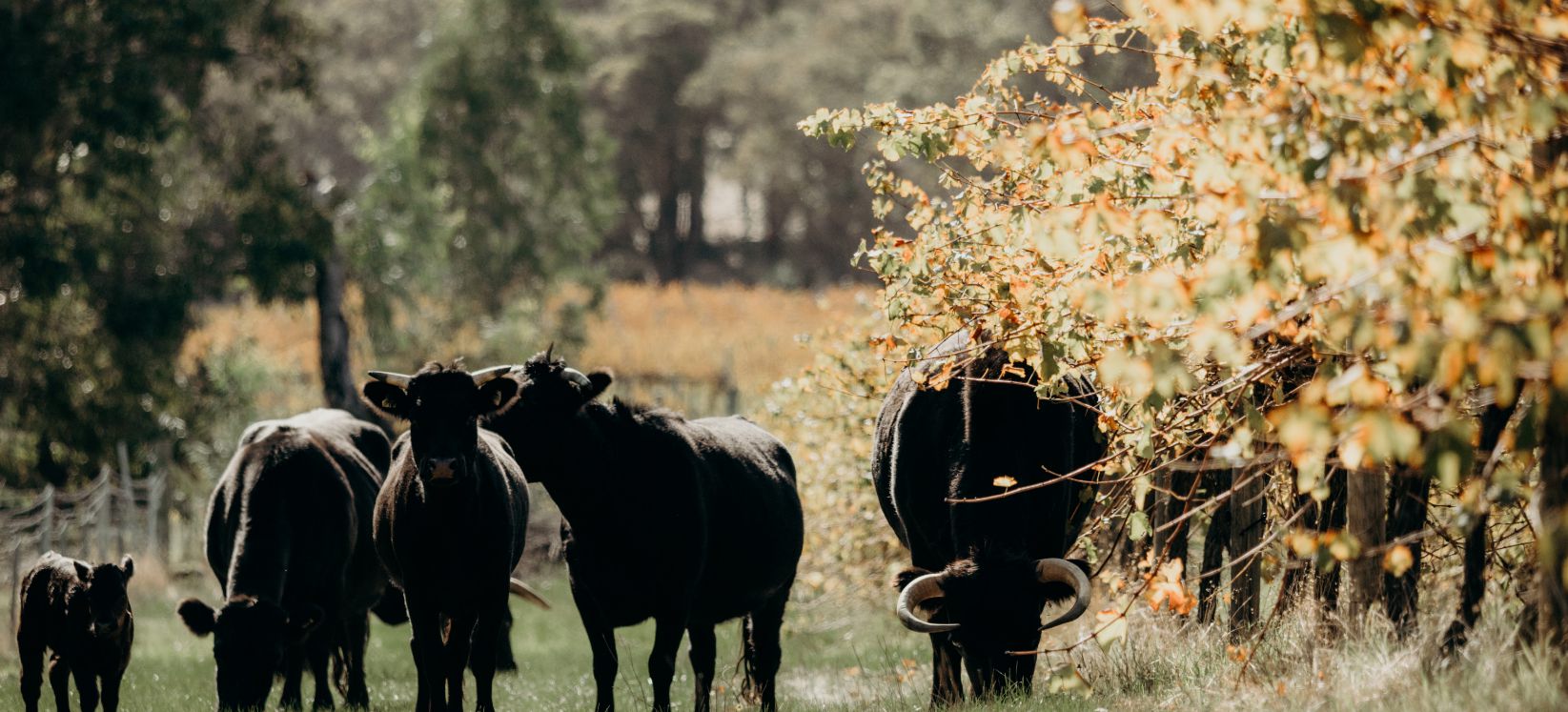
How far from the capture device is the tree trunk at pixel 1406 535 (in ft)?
22.1

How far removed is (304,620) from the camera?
10.3 meters

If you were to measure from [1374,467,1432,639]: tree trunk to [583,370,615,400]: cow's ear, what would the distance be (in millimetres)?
4335

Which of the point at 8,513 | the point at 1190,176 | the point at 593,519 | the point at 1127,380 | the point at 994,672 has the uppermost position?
the point at 1190,176

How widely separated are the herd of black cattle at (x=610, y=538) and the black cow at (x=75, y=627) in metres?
0.01

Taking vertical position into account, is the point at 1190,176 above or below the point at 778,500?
above

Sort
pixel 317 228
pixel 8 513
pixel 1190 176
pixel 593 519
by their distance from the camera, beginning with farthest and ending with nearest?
pixel 317 228, pixel 8 513, pixel 593 519, pixel 1190 176

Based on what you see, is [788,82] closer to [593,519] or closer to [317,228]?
[317,228]

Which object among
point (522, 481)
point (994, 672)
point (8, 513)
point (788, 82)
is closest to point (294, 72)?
point (8, 513)

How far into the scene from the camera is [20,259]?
2264 centimetres

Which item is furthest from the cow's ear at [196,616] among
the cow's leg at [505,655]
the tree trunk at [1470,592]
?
the tree trunk at [1470,592]

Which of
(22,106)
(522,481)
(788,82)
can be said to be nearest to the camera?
(522,481)

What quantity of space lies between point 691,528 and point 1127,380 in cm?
350

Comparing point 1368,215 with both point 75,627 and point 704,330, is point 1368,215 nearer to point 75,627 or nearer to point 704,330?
point 75,627

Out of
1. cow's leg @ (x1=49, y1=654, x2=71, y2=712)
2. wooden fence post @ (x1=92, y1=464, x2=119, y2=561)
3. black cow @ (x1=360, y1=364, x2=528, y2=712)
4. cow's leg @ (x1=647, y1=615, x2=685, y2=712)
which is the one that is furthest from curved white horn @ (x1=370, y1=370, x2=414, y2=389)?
wooden fence post @ (x1=92, y1=464, x2=119, y2=561)
